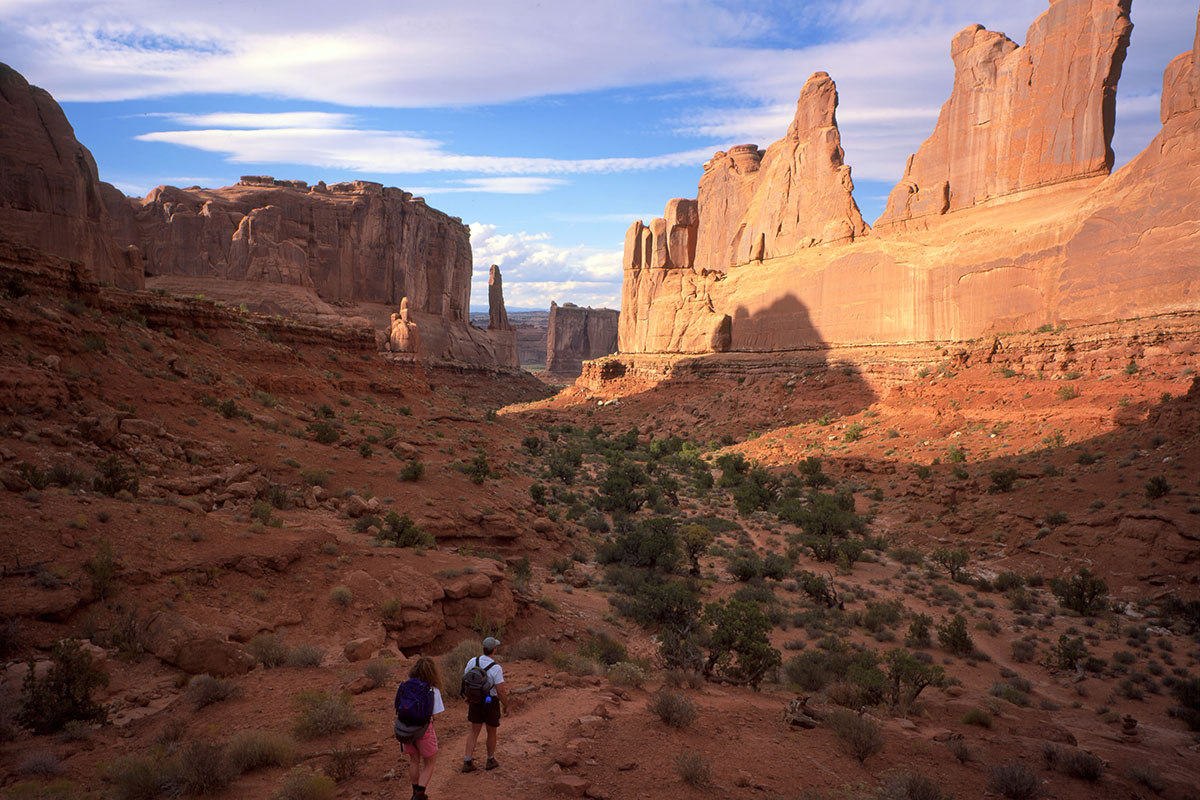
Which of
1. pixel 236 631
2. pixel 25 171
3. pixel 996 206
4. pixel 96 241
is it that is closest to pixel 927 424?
pixel 996 206

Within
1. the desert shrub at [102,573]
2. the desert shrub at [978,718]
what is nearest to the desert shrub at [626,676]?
the desert shrub at [978,718]

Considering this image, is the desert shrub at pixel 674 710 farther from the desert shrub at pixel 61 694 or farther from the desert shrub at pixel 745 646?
the desert shrub at pixel 61 694

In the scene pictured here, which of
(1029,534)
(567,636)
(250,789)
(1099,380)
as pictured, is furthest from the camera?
(1099,380)

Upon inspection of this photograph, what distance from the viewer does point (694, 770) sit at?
18.5 ft

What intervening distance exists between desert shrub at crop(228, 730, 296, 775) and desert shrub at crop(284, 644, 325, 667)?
1.99 metres

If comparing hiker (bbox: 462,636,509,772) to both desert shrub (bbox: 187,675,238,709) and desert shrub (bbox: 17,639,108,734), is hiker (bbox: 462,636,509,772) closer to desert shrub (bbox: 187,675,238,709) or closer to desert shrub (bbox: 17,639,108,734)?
desert shrub (bbox: 187,675,238,709)

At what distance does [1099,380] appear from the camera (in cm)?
2308

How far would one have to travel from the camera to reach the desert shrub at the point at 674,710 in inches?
267

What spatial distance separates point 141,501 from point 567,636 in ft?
25.5

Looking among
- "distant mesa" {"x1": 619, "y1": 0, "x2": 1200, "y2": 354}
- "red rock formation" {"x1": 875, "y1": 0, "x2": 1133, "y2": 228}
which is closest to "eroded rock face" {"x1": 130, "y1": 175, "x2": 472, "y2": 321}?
"distant mesa" {"x1": 619, "y1": 0, "x2": 1200, "y2": 354}

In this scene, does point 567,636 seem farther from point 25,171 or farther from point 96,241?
point 25,171

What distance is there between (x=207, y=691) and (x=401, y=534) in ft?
20.5

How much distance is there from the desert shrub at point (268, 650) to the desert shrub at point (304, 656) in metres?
0.06

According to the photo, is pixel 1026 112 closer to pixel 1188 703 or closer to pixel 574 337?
pixel 1188 703
